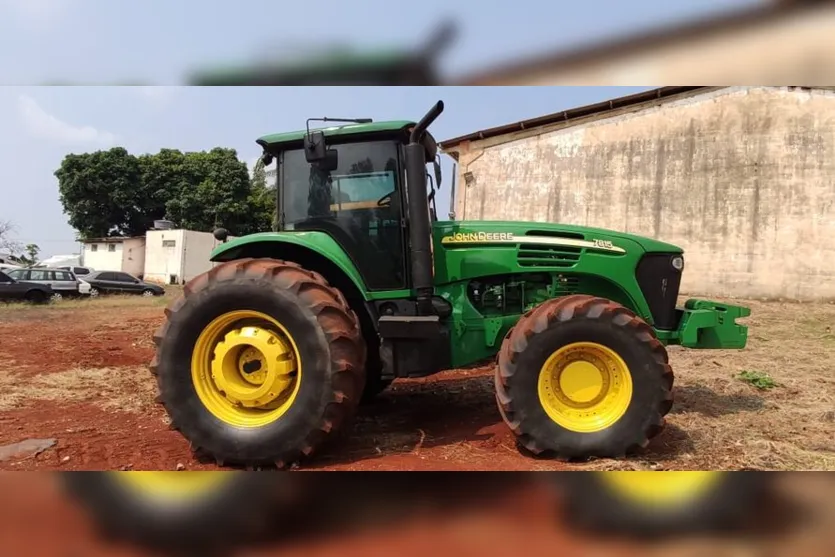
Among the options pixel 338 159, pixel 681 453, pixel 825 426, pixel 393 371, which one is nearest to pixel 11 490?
pixel 393 371

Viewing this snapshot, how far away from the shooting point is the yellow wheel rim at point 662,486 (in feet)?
5.86

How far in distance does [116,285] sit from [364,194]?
21.7 m

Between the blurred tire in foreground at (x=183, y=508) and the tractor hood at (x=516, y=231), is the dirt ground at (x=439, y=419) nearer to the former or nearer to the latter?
the tractor hood at (x=516, y=231)

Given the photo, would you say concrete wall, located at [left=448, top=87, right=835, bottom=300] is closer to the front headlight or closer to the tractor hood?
the front headlight

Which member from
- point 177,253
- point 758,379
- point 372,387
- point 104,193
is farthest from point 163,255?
point 758,379

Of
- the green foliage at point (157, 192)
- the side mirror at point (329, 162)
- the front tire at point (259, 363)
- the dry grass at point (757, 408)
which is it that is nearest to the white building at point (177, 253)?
the green foliage at point (157, 192)

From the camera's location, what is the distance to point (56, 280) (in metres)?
19.4

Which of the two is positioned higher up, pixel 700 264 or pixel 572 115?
pixel 572 115

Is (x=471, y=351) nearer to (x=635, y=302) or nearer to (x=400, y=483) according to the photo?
(x=635, y=302)

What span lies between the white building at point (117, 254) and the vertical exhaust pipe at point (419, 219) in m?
32.8

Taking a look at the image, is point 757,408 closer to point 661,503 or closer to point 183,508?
point 661,503

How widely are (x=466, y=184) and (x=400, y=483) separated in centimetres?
1696

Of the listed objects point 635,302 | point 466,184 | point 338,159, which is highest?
point 466,184

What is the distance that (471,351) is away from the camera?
4.64 metres
